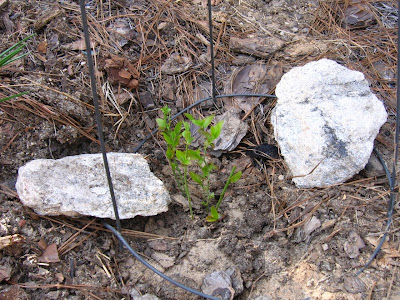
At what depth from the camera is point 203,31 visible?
2.59 m

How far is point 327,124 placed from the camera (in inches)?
78.9

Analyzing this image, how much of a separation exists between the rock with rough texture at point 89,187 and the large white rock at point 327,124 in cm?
70

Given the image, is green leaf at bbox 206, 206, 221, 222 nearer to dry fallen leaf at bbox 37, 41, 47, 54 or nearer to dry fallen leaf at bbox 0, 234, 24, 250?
dry fallen leaf at bbox 0, 234, 24, 250

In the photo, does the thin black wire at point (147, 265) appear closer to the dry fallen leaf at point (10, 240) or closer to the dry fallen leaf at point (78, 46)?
the dry fallen leaf at point (10, 240)

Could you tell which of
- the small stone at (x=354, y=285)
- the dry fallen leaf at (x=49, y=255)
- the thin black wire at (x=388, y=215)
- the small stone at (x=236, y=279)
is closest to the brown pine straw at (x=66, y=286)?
the dry fallen leaf at (x=49, y=255)

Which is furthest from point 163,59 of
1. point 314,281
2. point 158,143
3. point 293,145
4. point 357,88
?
point 314,281

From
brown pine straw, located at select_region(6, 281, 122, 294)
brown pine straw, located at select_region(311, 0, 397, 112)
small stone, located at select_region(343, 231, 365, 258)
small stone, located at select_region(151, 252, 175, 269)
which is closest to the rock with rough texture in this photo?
small stone, located at select_region(151, 252, 175, 269)

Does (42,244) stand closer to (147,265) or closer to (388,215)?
(147,265)

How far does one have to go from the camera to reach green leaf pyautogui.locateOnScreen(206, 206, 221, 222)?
6.06 ft

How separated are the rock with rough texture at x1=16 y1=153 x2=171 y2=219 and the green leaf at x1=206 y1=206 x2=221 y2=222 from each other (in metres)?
0.21

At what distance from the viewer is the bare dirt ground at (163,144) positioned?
1.71 meters

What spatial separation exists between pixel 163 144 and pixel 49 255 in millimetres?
844

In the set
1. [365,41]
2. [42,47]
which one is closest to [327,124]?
[365,41]

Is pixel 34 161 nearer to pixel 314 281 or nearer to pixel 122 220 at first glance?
pixel 122 220
